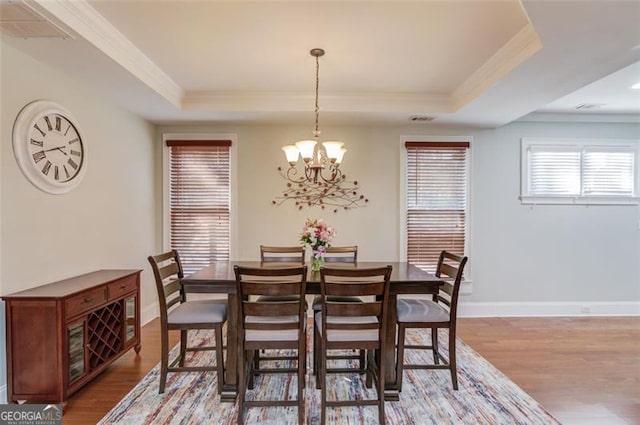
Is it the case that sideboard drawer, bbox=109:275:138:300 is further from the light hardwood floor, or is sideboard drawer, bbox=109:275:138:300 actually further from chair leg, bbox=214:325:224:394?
chair leg, bbox=214:325:224:394

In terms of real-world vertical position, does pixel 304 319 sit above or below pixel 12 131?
below

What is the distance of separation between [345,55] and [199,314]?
2385 millimetres

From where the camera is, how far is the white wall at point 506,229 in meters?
4.55

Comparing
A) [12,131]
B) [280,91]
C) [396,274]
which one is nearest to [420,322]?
[396,274]

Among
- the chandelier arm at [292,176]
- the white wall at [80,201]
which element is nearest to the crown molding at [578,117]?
the chandelier arm at [292,176]

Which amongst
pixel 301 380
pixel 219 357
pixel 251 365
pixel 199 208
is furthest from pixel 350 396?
pixel 199 208

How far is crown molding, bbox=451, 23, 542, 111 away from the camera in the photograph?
97.6 inches

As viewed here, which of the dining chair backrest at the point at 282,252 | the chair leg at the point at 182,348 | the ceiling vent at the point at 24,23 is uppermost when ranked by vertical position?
the ceiling vent at the point at 24,23

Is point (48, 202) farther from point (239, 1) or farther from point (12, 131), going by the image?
point (239, 1)

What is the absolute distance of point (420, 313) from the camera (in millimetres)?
2684

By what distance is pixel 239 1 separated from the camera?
7.13 feet

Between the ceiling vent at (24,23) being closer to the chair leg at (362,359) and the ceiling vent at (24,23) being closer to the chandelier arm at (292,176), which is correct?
the chandelier arm at (292,176)

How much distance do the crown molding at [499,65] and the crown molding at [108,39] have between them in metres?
2.85

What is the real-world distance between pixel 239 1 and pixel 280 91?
1599 millimetres
